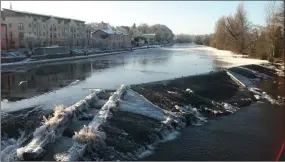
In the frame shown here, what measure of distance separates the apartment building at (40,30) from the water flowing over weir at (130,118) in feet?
119

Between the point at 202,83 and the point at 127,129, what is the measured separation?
39.9 feet

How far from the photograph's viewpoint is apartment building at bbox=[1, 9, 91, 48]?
50.8 meters

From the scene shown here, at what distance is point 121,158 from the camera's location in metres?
10.5

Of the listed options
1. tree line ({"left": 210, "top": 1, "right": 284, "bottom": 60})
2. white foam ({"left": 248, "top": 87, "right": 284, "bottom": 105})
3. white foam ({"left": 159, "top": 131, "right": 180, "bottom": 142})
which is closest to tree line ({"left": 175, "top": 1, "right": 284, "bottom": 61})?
tree line ({"left": 210, "top": 1, "right": 284, "bottom": 60})

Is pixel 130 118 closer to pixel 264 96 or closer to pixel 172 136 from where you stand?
pixel 172 136

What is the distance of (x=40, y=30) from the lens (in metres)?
59.1

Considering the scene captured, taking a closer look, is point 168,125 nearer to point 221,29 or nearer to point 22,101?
point 22,101

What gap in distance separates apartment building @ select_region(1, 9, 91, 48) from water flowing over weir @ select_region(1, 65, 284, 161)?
36250 millimetres

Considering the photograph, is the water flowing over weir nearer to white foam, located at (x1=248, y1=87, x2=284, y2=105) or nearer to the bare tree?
white foam, located at (x1=248, y1=87, x2=284, y2=105)

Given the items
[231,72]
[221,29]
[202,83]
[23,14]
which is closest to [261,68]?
[231,72]

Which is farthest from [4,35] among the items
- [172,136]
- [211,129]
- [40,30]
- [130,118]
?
[211,129]

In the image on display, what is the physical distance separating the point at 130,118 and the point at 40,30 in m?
50.1

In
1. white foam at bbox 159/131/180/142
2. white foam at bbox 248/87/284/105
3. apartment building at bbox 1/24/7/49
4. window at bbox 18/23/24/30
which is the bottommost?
white foam at bbox 159/131/180/142

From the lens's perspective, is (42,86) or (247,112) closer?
(247,112)
